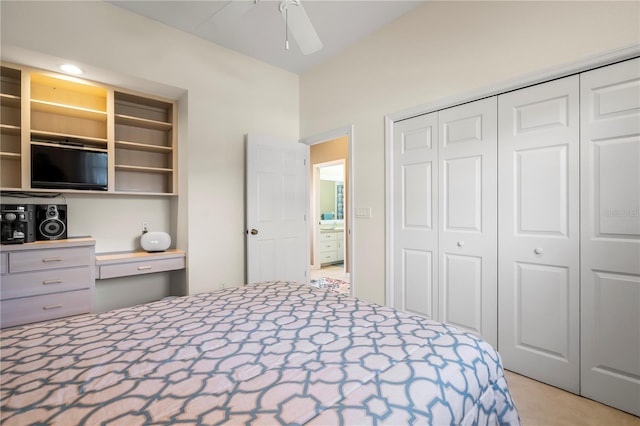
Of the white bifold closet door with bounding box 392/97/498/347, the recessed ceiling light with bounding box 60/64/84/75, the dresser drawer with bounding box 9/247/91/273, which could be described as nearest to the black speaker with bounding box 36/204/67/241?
the dresser drawer with bounding box 9/247/91/273

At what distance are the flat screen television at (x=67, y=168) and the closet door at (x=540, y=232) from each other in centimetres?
337

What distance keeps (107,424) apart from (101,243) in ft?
9.19

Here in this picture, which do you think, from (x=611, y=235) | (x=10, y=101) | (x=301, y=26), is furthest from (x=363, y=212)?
(x=10, y=101)

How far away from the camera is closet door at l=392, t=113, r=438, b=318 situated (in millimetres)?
2611

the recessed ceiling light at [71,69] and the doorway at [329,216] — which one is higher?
the recessed ceiling light at [71,69]

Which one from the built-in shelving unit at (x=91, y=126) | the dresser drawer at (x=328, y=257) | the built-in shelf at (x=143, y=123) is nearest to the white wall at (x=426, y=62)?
the built-in shelf at (x=143, y=123)

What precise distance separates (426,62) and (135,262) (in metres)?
3.17

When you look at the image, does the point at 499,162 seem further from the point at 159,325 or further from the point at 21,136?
the point at 21,136

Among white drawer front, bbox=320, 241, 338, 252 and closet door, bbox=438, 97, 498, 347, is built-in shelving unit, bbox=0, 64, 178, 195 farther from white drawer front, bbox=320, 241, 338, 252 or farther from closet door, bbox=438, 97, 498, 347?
white drawer front, bbox=320, 241, 338, 252

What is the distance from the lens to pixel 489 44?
7.30 feet

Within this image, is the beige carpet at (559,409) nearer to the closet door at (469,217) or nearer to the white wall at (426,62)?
the closet door at (469,217)

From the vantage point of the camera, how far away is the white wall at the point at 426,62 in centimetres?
184

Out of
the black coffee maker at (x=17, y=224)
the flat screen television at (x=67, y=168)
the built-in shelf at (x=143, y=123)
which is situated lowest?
the black coffee maker at (x=17, y=224)

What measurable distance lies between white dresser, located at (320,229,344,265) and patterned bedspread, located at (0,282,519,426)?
15.1ft
